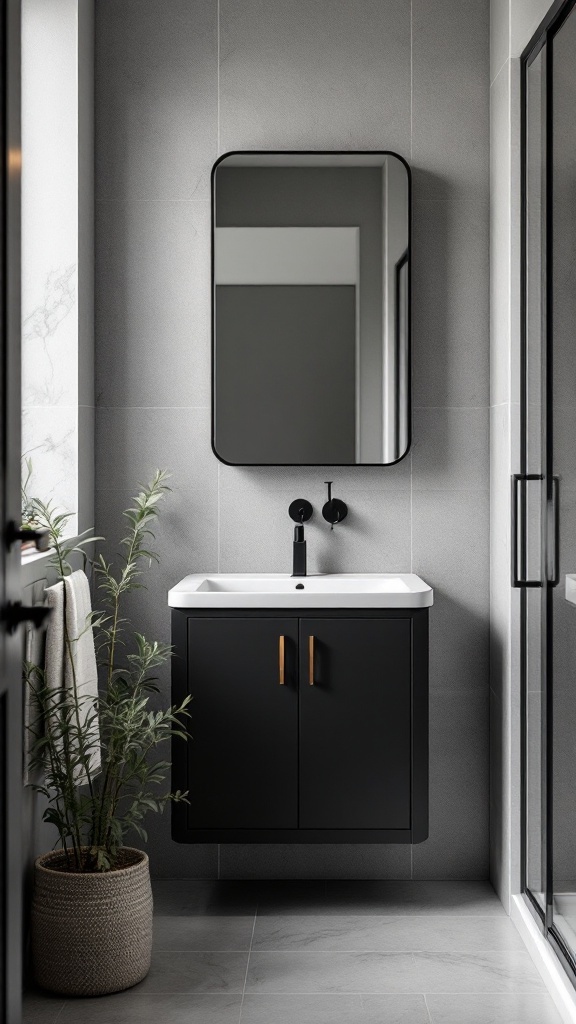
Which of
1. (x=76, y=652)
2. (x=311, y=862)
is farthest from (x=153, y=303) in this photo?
(x=311, y=862)

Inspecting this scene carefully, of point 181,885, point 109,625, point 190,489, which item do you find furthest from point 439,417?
point 181,885

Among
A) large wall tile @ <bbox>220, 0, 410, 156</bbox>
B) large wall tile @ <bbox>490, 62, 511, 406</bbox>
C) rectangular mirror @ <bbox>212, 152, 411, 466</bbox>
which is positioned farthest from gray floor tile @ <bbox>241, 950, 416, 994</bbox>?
large wall tile @ <bbox>220, 0, 410, 156</bbox>

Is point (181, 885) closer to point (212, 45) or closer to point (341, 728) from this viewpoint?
point (341, 728)

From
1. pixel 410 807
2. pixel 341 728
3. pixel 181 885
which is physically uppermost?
pixel 341 728

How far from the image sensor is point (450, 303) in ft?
9.92

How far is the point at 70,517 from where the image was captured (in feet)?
9.34

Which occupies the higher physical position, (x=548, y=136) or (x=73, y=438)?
(x=548, y=136)

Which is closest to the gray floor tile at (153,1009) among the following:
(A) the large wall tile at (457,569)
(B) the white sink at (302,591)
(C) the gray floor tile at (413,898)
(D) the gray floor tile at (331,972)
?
(D) the gray floor tile at (331,972)

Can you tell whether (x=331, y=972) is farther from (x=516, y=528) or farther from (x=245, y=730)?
(x=516, y=528)

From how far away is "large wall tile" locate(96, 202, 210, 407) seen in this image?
3.02 m

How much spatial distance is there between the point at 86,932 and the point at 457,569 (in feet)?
4.68

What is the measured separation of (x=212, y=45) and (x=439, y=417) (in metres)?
1.27

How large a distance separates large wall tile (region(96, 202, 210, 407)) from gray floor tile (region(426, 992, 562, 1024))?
1.71 metres

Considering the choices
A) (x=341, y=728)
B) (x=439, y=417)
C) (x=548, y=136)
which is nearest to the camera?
(x=548, y=136)
